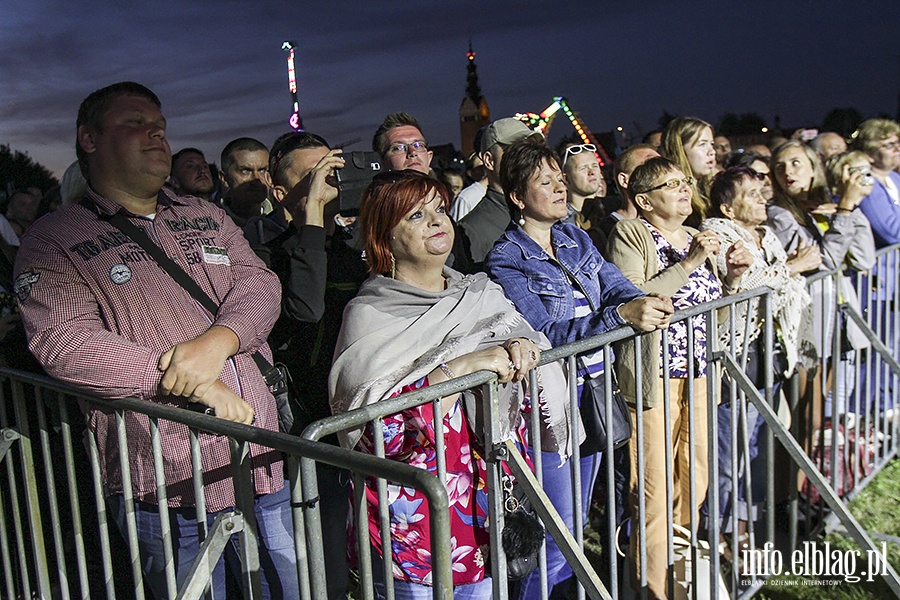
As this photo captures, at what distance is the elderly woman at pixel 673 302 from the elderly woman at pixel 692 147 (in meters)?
0.71

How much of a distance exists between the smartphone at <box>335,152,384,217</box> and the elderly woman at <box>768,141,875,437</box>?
118 inches

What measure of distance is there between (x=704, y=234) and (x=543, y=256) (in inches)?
35.3

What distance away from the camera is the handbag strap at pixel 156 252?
2471mm

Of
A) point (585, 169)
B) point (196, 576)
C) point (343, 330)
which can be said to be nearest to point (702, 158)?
point (585, 169)

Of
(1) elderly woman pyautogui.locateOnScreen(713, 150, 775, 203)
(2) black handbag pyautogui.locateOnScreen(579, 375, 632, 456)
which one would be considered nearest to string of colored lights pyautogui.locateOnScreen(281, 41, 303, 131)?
(1) elderly woman pyautogui.locateOnScreen(713, 150, 775, 203)

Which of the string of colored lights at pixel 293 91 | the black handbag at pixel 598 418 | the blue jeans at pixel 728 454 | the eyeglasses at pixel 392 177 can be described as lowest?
the blue jeans at pixel 728 454

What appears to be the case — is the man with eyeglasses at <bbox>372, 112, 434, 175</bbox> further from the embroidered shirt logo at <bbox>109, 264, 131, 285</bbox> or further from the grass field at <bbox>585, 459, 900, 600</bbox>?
the grass field at <bbox>585, 459, 900, 600</bbox>

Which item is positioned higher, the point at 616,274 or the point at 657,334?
the point at 616,274

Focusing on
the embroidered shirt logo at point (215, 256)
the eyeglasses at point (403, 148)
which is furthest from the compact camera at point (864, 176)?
the embroidered shirt logo at point (215, 256)

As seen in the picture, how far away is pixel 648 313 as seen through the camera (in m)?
3.08

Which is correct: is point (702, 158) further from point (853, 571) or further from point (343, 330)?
point (343, 330)

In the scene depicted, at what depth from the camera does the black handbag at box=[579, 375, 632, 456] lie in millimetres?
3080

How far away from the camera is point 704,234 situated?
3727 millimetres

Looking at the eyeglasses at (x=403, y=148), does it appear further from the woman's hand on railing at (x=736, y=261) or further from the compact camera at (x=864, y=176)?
the compact camera at (x=864, y=176)
